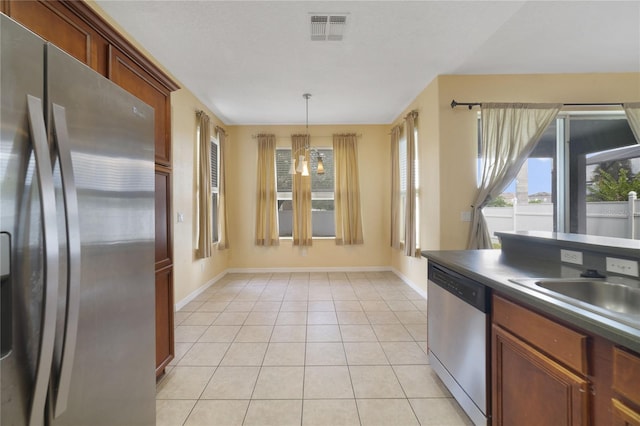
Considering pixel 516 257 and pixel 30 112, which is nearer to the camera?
pixel 30 112

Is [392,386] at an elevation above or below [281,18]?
below

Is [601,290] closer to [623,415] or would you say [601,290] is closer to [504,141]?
[623,415]

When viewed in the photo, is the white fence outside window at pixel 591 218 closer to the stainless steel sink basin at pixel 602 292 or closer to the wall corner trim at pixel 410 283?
the wall corner trim at pixel 410 283

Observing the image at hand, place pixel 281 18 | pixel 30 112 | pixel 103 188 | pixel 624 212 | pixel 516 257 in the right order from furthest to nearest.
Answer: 1. pixel 624 212
2. pixel 281 18
3. pixel 516 257
4. pixel 103 188
5. pixel 30 112

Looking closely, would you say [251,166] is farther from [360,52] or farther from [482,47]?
[482,47]

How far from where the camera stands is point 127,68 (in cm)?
164

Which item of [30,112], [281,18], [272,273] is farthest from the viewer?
[272,273]

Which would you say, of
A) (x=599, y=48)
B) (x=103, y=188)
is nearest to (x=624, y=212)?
(x=599, y=48)

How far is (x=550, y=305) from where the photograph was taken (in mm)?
996

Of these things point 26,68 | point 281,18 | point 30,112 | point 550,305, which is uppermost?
point 281,18

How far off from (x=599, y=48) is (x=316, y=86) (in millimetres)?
3081

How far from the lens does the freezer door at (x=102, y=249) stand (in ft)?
2.52

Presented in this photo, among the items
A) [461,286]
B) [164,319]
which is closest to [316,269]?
[164,319]

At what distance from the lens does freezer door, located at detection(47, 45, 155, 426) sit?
767 millimetres
